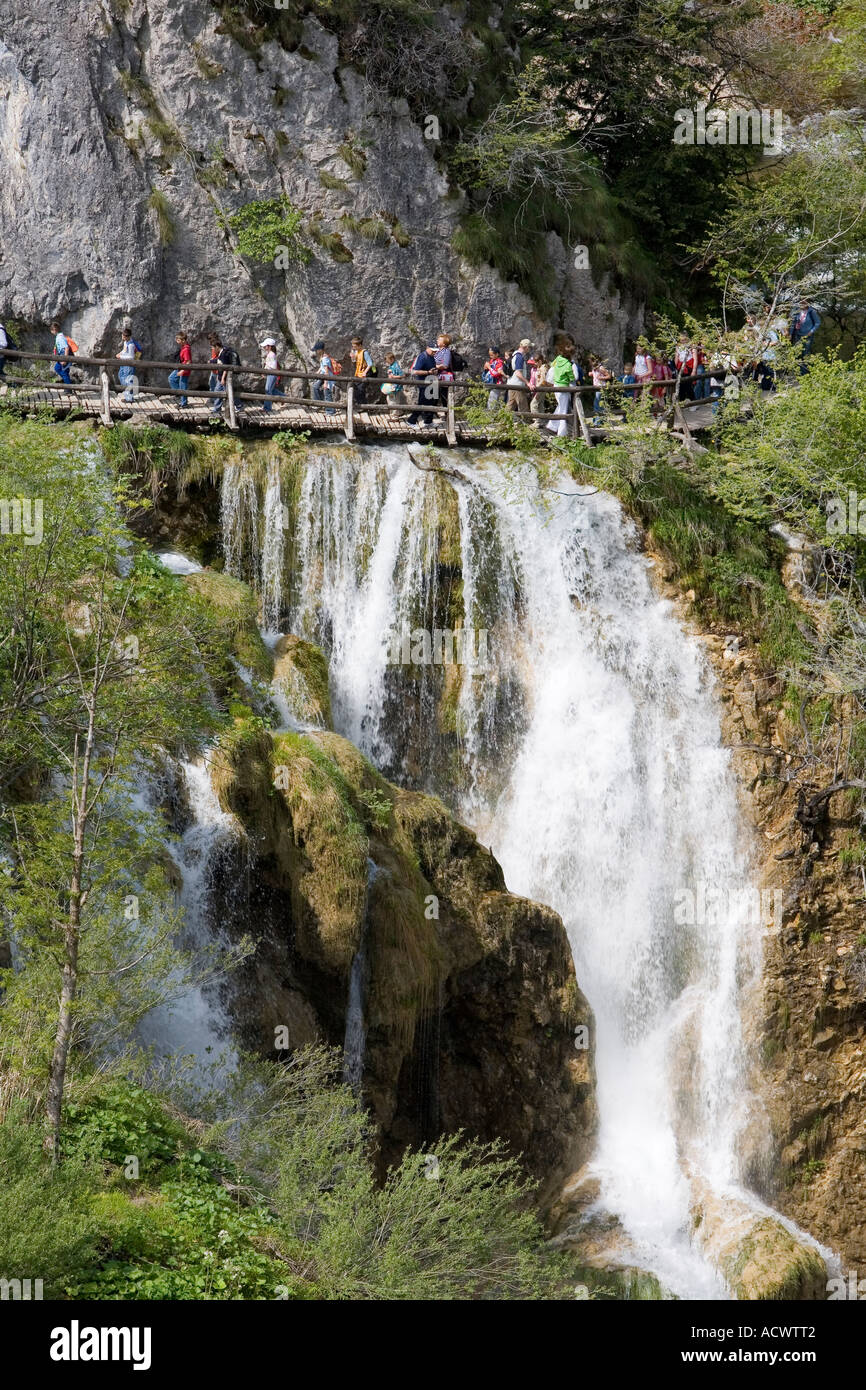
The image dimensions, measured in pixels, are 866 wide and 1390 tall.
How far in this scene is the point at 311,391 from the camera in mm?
26922

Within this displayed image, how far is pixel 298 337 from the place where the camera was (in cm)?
2806

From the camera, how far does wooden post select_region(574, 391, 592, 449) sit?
2550cm

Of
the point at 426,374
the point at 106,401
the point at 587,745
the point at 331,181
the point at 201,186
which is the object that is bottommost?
the point at 587,745

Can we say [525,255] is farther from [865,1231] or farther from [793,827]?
[865,1231]

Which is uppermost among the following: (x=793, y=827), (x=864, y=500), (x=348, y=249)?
(x=348, y=249)

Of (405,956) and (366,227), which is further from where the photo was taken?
(366,227)

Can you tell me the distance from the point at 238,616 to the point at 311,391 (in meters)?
8.69

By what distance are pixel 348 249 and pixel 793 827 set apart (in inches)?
545

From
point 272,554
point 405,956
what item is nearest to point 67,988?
point 405,956

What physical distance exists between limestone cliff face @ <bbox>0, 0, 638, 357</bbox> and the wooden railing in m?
1.49

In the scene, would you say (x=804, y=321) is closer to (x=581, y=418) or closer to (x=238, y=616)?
(x=581, y=418)

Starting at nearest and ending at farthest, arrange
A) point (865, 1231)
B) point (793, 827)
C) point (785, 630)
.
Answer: point (865, 1231)
point (793, 827)
point (785, 630)

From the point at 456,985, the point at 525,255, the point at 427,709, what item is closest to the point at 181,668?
the point at 456,985

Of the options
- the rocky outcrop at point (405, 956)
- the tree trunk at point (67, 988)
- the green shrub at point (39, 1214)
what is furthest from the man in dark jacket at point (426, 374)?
the green shrub at point (39, 1214)
